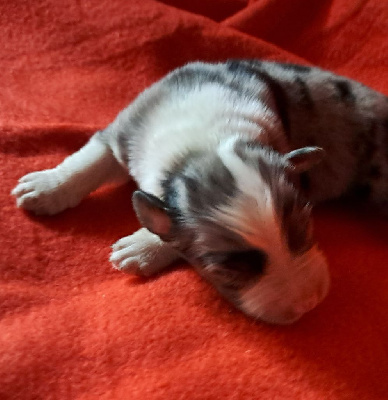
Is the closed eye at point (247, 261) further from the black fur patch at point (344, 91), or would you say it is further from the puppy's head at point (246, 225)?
the black fur patch at point (344, 91)

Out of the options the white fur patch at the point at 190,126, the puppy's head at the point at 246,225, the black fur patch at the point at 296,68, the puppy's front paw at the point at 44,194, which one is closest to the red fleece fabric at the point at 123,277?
the puppy's front paw at the point at 44,194

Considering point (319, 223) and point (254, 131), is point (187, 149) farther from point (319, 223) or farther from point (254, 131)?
point (319, 223)

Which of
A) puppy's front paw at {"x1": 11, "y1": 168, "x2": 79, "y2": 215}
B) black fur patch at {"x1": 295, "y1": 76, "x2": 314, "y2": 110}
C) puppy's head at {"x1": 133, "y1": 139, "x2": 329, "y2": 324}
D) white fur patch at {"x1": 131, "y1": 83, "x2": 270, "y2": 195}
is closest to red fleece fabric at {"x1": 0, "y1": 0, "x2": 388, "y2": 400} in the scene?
puppy's front paw at {"x1": 11, "y1": 168, "x2": 79, "y2": 215}

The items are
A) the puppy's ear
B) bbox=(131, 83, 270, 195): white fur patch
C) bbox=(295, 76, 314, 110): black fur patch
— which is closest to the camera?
the puppy's ear

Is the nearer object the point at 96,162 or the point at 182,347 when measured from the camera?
the point at 182,347

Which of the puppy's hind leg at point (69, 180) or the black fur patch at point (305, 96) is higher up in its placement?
the black fur patch at point (305, 96)

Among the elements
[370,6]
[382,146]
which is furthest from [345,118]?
[370,6]

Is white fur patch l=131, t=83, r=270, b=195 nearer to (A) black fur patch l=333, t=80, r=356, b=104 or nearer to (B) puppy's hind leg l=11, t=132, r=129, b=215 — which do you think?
(B) puppy's hind leg l=11, t=132, r=129, b=215
